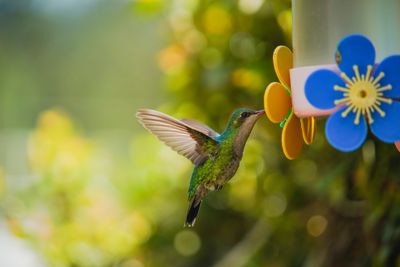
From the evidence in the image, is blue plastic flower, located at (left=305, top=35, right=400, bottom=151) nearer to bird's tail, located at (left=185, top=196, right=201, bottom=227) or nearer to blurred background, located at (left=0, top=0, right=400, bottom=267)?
bird's tail, located at (left=185, top=196, right=201, bottom=227)

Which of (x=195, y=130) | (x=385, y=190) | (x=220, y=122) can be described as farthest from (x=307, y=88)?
(x=220, y=122)

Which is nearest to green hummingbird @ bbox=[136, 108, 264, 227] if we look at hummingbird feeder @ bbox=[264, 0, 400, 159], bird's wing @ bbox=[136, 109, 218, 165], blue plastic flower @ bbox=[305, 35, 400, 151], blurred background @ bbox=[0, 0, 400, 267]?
bird's wing @ bbox=[136, 109, 218, 165]

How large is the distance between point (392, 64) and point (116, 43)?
38.1 feet

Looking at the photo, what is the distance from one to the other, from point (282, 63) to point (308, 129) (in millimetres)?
205

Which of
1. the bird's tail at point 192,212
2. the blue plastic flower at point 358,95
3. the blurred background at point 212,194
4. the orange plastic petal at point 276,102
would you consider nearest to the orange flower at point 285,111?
the orange plastic petal at point 276,102

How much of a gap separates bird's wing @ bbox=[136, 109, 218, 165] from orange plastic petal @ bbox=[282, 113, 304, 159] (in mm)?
236

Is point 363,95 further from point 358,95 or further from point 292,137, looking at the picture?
point 292,137

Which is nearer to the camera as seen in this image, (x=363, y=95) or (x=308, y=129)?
(x=363, y=95)

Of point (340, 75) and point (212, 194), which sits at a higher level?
point (212, 194)

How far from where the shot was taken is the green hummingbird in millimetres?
2205

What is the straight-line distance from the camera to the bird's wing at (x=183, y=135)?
2191 mm

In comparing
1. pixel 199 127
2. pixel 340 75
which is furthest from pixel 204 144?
pixel 340 75

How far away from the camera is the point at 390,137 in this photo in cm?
185

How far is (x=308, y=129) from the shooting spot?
2.28 metres
